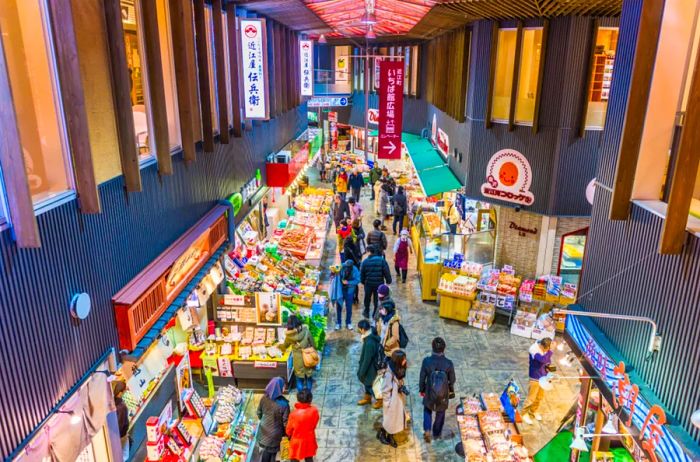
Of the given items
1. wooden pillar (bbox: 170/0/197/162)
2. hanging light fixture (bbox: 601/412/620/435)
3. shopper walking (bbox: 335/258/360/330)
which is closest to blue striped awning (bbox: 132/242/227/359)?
wooden pillar (bbox: 170/0/197/162)

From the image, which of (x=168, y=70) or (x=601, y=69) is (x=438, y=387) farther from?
(x=601, y=69)

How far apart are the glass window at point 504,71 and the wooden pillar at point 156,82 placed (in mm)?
9561

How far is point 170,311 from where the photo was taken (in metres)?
7.58

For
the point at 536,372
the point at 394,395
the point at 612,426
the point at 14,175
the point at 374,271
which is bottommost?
the point at 536,372

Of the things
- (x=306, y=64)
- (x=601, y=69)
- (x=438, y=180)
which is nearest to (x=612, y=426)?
(x=601, y=69)

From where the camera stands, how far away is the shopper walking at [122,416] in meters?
7.22

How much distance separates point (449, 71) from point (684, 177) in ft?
48.2

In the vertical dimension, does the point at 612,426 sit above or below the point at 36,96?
below

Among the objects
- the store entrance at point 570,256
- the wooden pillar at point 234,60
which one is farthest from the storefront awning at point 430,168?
the wooden pillar at point 234,60

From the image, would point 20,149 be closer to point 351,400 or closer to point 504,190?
point 351,400

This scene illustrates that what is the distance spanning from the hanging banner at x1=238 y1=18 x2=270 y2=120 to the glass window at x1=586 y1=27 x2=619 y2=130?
7.57m

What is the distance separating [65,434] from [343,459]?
16.1 ft

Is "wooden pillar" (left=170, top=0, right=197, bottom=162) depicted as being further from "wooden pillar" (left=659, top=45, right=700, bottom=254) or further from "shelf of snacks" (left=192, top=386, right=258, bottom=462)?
"wooden pillar" (left=659, top=45, right=700, bottom=254)

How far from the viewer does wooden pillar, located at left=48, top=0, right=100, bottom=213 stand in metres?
4.95
